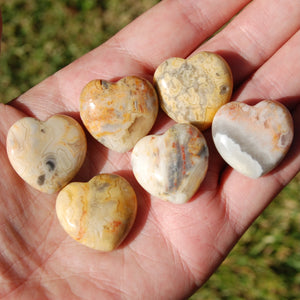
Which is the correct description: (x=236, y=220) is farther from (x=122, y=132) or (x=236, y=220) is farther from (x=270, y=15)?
(x=270, y=15)

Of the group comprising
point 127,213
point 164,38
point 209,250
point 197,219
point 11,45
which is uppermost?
point 11,45

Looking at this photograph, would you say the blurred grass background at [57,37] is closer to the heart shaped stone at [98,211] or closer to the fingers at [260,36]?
the fingers at [260,36]

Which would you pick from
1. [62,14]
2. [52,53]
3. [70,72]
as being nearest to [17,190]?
[70,72]

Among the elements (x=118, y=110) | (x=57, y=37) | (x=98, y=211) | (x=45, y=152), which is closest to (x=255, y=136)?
(x=118, y=110)

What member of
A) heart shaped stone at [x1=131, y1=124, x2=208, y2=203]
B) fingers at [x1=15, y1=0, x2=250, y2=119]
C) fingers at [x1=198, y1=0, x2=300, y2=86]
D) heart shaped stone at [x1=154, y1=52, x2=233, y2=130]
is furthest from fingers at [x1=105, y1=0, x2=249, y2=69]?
heart shaped stone at [x1=131, y1=124, x2=208, y2=203]

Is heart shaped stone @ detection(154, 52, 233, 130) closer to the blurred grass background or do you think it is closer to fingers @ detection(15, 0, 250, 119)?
fingers @ detection(15, 0, 250, 119)

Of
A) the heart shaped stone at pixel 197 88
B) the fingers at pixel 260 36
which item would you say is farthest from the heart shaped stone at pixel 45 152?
the fingers at pixel 260 36

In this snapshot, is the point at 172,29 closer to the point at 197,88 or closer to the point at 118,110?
the point at 197,88
